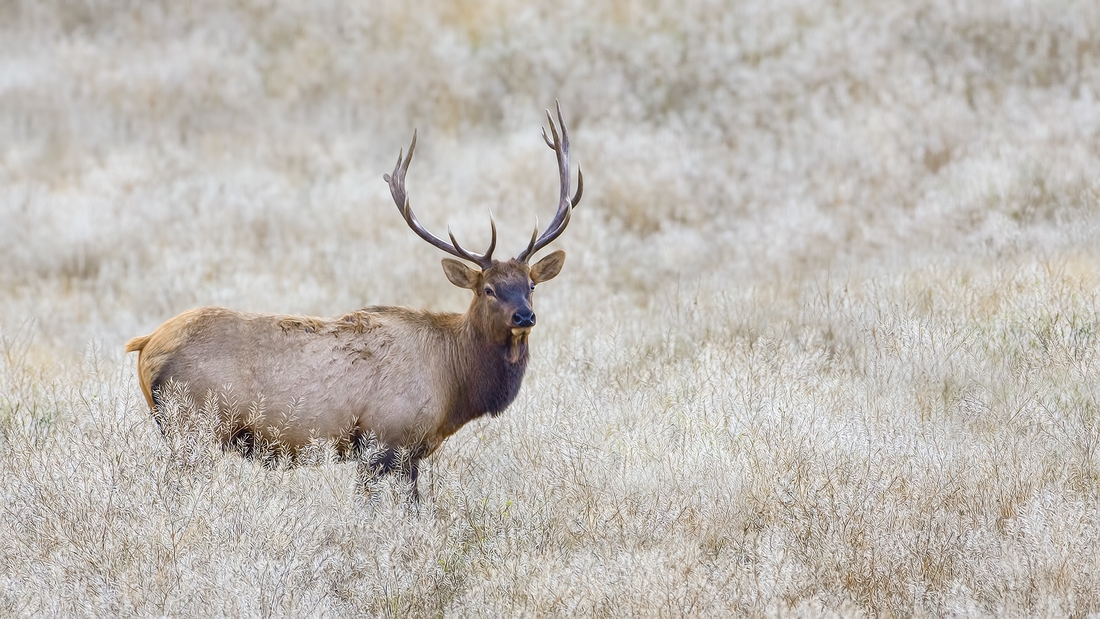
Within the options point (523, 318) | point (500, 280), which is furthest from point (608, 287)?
point (523, 318)

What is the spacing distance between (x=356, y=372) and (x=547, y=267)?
1473mm

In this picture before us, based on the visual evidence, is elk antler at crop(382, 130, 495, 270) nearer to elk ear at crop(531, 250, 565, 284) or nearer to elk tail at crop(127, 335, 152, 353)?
elk ear at crop(531, 250, 565, 284)

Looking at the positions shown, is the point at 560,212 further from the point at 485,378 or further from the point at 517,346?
the point at 485,378

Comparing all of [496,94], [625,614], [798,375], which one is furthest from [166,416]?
[496,94]

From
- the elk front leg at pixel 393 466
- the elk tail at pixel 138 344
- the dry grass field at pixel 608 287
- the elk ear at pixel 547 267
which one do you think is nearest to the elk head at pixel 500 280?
the elk ear at pixel 547 267

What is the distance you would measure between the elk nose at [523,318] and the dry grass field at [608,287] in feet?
2.44

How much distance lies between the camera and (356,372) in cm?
580

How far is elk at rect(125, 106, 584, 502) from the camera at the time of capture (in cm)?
556

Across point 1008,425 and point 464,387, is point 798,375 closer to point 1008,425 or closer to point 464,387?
point 1008,425

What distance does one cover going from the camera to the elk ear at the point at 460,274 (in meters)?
6.35

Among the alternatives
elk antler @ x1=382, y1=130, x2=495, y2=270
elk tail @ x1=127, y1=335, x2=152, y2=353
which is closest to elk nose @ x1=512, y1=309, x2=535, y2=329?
elk antler @ x1=382, y1=130, x2=495, y2=270

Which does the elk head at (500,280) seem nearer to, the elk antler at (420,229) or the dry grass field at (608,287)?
the elk antler at (420,229)

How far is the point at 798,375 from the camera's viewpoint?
7148 mm

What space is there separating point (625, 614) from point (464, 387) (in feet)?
6.66
